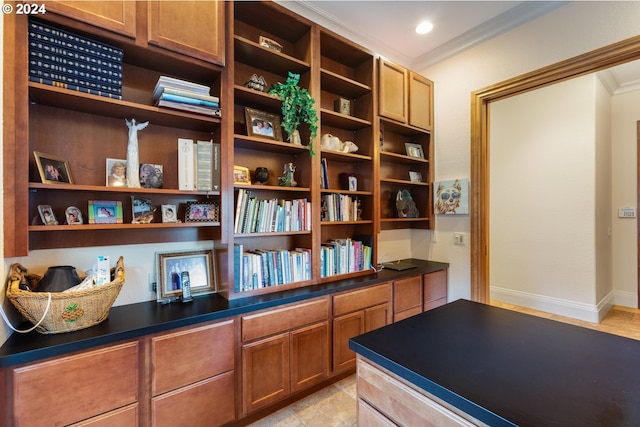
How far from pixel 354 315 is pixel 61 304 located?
1769 mm

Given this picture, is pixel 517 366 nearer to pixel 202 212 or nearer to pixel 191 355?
pixel 191 355

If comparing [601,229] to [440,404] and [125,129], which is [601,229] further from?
[125,129]

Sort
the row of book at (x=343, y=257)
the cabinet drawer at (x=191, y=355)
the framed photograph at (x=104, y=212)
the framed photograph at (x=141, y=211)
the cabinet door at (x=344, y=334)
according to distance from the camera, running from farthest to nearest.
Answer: the row of book at (x=343, y=257) < the cabinet door at (x=344, y=334) < the framed photograph at (x=141, y=211) < the framed photograph at (x=104, y=212) < the cabinet drawer at (x=191, y=355)

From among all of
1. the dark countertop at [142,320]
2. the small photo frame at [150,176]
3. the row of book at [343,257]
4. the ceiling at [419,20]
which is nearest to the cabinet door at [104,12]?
the small photo frame at [150,176]

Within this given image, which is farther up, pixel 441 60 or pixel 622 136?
pixel 441 60

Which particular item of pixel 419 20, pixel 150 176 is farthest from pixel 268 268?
pixel 419 20

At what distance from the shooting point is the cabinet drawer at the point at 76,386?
1.16 meters

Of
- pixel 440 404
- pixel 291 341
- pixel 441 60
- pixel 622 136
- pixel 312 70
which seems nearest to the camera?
pixel 440 404

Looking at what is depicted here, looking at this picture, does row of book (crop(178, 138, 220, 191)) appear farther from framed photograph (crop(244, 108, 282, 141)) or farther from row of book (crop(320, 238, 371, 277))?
row of book (crop(320, 238, 371, 277))

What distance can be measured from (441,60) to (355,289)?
102 inches

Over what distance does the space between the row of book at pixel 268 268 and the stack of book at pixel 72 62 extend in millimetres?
1141

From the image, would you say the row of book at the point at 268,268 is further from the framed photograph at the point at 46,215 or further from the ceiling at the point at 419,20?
the ceiling at the point at 419,20

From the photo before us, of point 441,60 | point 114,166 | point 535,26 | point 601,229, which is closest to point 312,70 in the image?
point 114,166

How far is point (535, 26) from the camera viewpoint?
240 centimetres
